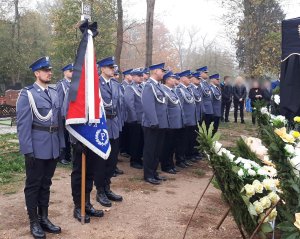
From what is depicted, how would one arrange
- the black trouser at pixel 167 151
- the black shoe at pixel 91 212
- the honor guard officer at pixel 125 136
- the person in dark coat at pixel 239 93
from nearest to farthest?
the black shoe at pixel 91 212 < the black trouser at pixel 167 151 < the honor guard officer at pixel 125 136 < the person in dark coat at pixel 239 93

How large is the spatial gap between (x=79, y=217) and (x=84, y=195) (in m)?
0.34

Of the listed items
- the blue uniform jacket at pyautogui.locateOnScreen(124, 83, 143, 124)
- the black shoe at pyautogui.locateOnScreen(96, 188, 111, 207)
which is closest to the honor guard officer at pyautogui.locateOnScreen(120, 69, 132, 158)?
the blue uniform jacket at pyautogui.locateOnScreen(124, 83, 143, 124)

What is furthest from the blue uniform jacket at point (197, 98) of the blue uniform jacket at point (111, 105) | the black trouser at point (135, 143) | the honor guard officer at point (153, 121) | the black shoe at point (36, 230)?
the black shoe at point (36, 230)

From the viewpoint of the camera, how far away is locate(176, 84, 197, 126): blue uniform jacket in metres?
→ 8.66

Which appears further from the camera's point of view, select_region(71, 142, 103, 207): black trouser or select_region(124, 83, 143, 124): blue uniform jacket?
select_region(124, 83, 143, 124): blue uniform jacket

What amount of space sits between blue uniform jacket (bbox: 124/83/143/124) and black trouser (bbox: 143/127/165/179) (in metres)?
1.38

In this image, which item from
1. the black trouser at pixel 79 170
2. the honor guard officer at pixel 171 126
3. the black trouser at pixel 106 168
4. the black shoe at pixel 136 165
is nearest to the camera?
the black trouser at pixel 79 170

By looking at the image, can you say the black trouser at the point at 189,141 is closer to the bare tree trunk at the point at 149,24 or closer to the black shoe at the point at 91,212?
the black shoe at the point at 91,212

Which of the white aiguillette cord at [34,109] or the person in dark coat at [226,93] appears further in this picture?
the person in dark coat at [226,93]

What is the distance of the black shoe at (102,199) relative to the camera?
581 cm

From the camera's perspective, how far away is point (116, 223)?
5176 millimetres

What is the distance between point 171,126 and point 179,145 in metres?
1.03

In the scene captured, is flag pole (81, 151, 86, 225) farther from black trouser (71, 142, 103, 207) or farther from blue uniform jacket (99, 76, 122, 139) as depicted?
blue uniform jacket (99, 76, 122, 139)

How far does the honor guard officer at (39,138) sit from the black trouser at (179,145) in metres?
4.15
